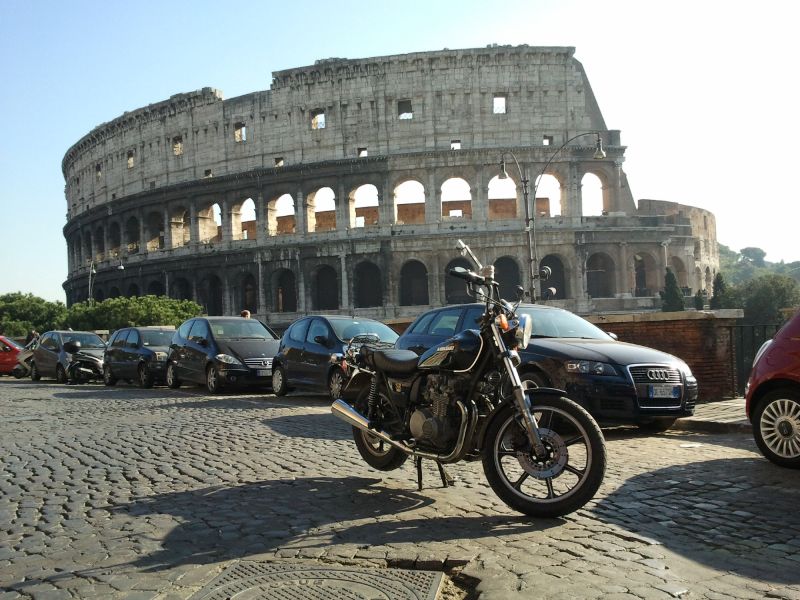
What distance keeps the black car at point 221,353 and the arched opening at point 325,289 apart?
97.1 feet

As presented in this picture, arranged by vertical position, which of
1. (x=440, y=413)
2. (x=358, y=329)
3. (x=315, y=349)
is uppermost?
(x=358, y=329)

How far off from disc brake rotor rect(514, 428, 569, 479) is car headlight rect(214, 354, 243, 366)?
1114cm

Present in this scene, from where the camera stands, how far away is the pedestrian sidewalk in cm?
848

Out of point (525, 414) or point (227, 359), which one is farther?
point (227, 359)

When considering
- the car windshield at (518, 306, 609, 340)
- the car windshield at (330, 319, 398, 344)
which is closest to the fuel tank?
the car windshield at (518, 306, 609, 340)

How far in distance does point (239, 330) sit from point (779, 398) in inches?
467

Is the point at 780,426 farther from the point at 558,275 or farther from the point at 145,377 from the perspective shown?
the point at 558,275

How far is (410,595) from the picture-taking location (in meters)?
3.39

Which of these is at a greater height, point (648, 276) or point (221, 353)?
point (648, 276)

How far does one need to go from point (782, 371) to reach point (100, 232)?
191 feet

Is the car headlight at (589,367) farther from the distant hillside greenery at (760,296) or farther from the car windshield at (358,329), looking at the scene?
the distant hillside greenery at (760,296)

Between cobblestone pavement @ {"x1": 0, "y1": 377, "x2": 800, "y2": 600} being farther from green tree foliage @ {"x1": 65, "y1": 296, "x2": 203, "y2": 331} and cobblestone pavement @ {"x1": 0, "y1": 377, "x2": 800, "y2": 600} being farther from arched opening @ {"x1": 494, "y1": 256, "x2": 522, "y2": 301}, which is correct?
arched opening @ {"x1": 494, "y1": 256, "x2": 522, "y2": 301}

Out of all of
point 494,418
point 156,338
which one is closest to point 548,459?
point 494,418

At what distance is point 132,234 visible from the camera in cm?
5591
